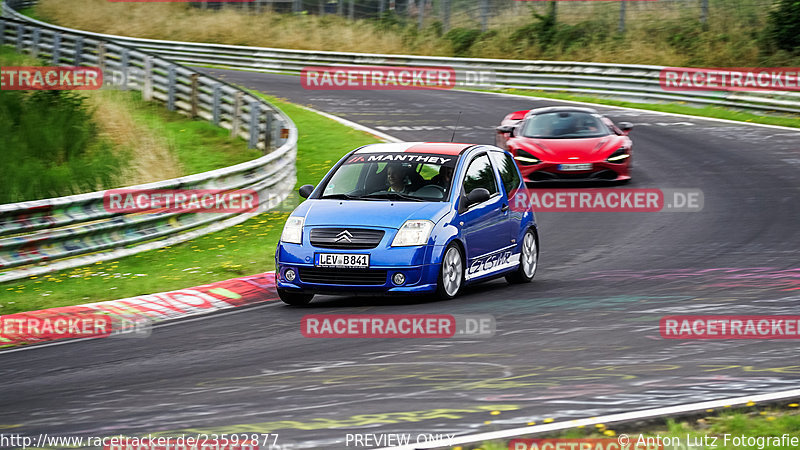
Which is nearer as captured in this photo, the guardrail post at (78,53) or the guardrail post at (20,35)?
the guardrail post at (78,53)

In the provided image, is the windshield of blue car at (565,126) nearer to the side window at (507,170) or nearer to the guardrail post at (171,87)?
the side window at (507,170)

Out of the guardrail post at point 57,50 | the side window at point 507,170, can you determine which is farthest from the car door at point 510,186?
the guardrail post at point 57,50

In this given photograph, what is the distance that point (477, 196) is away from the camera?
38.1ft

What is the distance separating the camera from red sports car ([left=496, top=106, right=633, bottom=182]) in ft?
65.4

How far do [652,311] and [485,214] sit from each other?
2.40m

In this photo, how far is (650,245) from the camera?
14.9 m

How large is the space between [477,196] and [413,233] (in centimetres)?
105

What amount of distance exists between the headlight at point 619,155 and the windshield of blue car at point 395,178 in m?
8.59

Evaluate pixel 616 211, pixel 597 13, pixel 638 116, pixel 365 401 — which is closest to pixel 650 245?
pixel 616 211

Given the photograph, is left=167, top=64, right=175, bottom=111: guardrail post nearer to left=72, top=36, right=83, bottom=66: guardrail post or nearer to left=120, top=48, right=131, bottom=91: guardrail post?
left=120, top=48, right=131, bottom=91: guardrail post

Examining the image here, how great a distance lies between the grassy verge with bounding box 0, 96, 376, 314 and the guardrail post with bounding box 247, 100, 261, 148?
445cm

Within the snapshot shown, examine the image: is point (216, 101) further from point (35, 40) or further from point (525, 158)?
point (35, 40)

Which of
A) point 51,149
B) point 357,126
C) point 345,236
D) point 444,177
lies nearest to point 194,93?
point 357,126

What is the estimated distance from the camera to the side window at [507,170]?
1277 cm
